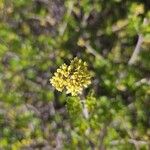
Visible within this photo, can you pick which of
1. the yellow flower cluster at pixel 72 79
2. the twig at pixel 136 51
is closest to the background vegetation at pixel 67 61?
the twig at pixel 136 51

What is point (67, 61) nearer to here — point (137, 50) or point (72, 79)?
A: point (72, 79)

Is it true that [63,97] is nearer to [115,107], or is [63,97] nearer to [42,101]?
[42,101]

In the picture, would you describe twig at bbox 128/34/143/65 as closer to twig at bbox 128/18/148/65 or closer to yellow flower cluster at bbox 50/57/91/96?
twig at bbox 128/18/148/65

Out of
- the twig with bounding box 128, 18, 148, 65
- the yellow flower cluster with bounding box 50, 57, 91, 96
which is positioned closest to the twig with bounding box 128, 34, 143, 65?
the twig with bounding box 128, 18, 148, 65

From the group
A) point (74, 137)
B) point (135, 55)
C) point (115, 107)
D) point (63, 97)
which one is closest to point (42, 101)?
point (63, 97)

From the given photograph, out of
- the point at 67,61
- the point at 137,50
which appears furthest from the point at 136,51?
the point at 67,61

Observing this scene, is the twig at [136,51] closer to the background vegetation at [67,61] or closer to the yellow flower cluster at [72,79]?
the background vegetation at [67,61]
